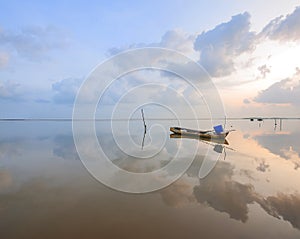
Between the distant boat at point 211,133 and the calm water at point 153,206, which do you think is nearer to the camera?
the calm water at point 153,206

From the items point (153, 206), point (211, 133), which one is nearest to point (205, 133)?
point (211, 133)

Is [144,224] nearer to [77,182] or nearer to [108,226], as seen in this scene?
[108,226]

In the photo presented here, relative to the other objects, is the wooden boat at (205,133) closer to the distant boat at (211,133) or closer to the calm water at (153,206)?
the distant boat at (211,133)

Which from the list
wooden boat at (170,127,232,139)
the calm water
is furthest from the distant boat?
the calm water

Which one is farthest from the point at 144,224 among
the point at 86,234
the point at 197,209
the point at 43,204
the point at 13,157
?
the point at 13,157

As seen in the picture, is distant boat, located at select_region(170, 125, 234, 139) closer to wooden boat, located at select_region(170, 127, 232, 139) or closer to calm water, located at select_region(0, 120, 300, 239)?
wooden boat, located at select_region(170, 127, 232, 139)

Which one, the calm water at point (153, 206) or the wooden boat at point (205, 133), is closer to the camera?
the calm water at point (153, 206)

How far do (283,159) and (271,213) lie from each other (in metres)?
12.3

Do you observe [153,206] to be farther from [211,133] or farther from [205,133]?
[205,133]

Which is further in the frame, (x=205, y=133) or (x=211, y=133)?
(x=205, y=133)

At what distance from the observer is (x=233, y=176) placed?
13445 millimetres

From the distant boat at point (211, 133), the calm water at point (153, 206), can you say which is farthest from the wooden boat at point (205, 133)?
the calm water at point (153, 206)

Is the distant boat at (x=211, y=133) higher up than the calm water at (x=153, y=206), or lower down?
higher up

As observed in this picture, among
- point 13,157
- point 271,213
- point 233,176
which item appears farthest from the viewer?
point 13,157
